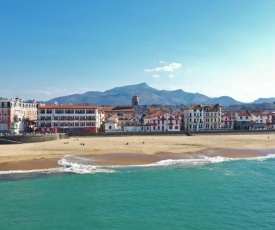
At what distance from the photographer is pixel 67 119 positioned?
77688mm

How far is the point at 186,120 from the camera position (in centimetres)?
8975

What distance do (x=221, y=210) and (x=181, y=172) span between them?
45.3ft

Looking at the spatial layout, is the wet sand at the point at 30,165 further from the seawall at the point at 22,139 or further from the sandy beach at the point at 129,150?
the seawall at the point at 22,139

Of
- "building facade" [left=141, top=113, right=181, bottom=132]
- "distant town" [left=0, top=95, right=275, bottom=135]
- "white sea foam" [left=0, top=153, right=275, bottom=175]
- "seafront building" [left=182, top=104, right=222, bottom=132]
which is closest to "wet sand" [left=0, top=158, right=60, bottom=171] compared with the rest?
"white sea foam" [left=0, top=153, right=275, bottom=175]

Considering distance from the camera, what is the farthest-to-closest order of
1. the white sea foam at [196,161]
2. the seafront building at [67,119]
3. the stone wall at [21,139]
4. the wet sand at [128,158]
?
the seafront building at [67,119], the stone wall at [21,139], the white sea foam at [196,161], the wet sand at [128,158]

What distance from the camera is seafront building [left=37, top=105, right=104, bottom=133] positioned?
76688 millimetres

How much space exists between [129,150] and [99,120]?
3418 cm

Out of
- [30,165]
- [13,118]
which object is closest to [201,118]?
[13,118]

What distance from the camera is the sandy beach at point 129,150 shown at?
4534 centimetres

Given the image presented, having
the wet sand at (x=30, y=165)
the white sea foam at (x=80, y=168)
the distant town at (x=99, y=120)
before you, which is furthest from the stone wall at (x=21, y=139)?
the white sea foam at (x=80, y=168)

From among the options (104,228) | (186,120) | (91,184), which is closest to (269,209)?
(104,228)

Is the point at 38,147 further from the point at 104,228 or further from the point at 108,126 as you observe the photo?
A: the point at 104,228

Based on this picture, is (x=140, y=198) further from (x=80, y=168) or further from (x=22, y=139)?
(x=22, y=139)

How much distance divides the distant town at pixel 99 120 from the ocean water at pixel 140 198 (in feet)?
122
